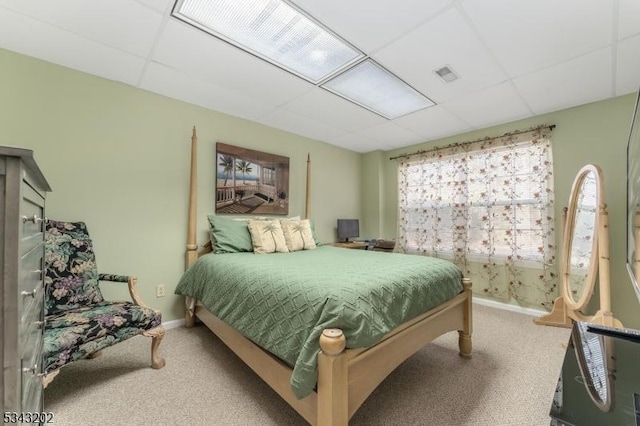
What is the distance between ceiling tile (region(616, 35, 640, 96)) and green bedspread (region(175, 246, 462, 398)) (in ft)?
6.33

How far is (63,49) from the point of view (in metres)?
1.94

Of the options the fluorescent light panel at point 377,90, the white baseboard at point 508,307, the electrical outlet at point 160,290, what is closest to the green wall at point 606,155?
the white baseboard at point 508,307

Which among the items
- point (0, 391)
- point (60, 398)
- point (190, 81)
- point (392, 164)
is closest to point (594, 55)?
point (392, 164)

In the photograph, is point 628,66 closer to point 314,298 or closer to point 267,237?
point 314,298

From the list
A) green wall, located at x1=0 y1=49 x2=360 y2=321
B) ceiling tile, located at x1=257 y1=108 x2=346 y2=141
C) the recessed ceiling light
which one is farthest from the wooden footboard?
ceiling tile, located at x1=257 y1=108 x2=346 y2=141

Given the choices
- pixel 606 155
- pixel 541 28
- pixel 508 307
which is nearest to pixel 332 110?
pixel 541 28

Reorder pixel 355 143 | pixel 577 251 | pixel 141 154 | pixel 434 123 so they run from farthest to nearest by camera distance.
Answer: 1. pixel 355 143
2. pixel 434 123
3. pixel 577 251
4. pixel 141 154

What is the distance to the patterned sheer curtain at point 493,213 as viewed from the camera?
2984mm

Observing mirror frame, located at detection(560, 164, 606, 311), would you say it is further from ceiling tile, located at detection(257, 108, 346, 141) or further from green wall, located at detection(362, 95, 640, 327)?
ceiling tile, located at detection(257, 108, 346, 141)

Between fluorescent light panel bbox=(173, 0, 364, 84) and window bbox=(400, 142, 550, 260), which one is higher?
fluorescent light panel bbox=(173, 0, 364, 84)

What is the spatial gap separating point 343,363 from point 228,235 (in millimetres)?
1881

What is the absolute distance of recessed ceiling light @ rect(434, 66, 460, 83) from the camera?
7.09 ft

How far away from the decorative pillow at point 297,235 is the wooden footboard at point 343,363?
1.14 metres

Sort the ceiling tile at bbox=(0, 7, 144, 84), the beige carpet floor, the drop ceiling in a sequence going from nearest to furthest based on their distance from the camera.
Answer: the beige carpet floor < the drop ceiling < the ceiling tile at bbox=(0, 7, 144, 84)
